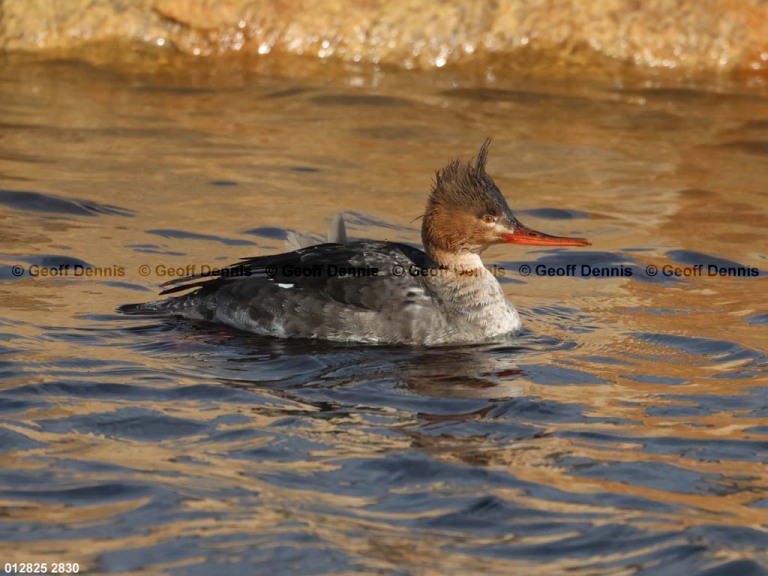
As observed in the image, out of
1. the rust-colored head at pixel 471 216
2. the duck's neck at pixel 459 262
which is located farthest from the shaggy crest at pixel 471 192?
the duck's neck at pixel 459 262

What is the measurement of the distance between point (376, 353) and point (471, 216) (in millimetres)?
1068

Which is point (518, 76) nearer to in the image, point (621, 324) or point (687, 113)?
point (687, 113)

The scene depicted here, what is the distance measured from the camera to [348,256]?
295 inches

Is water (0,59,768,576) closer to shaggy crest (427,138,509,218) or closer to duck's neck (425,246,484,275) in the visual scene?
duck's neck (425,246,484,275)

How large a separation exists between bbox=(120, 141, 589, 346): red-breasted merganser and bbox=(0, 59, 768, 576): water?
6.8 inches

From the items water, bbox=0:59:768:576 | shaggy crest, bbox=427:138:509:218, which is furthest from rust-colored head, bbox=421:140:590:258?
water, bbox=0:59:768:576

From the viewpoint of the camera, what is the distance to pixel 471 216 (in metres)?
7.58

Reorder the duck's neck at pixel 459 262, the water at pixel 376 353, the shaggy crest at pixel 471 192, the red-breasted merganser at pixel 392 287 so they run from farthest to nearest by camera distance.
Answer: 1. the duck's neck at pixel 459 262
2. the shaggy crest at pixel 471 192
3. the red-breasted merganser at pixel 392 287
4. the water at pixel 376 353

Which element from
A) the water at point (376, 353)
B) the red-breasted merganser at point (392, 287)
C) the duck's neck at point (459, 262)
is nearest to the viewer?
the water at point (376, 353)

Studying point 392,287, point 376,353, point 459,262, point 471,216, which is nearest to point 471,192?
point 471,216

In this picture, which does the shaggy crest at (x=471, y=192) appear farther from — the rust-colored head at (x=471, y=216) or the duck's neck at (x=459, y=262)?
the duck's neck at (x=459, y=262)

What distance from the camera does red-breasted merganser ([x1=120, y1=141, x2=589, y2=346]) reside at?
24.2 feet

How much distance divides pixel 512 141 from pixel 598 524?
6546mm

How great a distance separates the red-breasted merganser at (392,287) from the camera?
24.2 feet
